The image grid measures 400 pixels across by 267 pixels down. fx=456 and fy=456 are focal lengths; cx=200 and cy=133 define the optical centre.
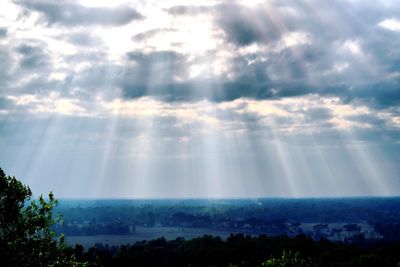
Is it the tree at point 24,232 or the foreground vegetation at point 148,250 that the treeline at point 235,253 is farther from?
the tree at point 24,232

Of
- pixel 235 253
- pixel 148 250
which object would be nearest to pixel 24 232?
pixel 235 253

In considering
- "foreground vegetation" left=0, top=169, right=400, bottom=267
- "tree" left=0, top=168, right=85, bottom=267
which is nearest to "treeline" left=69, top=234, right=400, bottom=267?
"foreground vegetation" left=0, top=169, right=400, bottom=267

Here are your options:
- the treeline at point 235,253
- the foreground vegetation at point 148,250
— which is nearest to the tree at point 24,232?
the foreground vegetation at point 148,250

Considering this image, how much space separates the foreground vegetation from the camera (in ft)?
144

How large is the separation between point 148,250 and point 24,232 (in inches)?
4388

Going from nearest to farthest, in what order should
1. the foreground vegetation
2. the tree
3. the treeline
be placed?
the tree → the foreground vegetation → the treeline

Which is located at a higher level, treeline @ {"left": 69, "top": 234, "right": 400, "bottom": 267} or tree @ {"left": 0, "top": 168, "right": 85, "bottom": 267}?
tree @ {"left": 0, "top": 168, "right": 85, "bottom": 267}

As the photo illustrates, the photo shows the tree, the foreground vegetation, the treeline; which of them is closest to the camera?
the tree

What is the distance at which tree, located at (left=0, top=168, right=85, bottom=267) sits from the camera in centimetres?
4241

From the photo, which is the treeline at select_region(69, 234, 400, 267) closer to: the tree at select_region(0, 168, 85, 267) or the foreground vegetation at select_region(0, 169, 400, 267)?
the foreground vegetation at select_region(0, 169, 400, 267)

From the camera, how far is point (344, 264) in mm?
104875

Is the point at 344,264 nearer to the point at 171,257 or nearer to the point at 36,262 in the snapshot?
the point at 171,257

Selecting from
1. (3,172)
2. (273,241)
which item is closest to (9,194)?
(3,172)

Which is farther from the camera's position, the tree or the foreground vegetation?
the foreground vegetation
